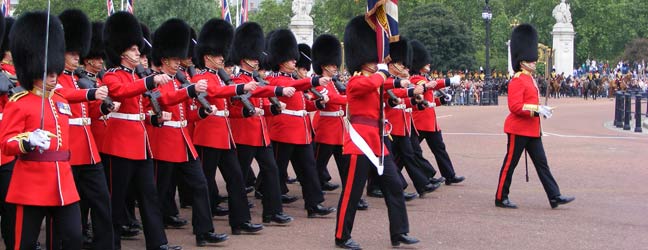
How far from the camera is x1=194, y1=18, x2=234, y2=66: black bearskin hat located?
28.7 ft

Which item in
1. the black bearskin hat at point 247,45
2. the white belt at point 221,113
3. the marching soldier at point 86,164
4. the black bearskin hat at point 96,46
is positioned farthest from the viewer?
the black bearskin hat at point 247,45

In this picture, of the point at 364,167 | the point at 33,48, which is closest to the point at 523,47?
the point at 364,167

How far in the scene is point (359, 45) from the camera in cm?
Result: 798

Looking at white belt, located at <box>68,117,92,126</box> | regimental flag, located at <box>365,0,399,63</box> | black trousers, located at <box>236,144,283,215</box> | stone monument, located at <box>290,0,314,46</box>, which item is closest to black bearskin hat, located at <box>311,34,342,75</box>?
black trousers, located at <box>236,144,283,215</box>

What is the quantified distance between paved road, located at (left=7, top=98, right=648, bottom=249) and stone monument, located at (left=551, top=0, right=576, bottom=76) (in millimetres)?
37651

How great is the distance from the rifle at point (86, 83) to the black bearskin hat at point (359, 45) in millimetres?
1880

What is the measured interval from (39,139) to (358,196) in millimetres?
2869

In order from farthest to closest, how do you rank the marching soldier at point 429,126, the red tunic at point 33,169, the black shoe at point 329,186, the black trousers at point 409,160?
the marching soldier at point 429,126 → the black shoe at point 329,186 → the black trousers at point 409,160 → the red tunic at point 33,169

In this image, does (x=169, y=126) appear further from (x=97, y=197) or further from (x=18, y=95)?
(x=18, y=95)

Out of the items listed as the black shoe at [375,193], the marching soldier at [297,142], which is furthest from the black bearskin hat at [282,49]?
the black shoe at [375,193]

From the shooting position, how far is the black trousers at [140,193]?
7.41 m

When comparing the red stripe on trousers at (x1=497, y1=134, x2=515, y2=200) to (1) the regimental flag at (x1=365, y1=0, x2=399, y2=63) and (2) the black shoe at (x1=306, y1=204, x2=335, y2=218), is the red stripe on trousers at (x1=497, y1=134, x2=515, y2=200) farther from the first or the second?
(1) the regimental flag at (x1=365, y1=0, x2=399, y2=63)

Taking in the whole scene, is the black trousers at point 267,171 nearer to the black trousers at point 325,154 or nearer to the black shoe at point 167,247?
the black shoe at point 167,247

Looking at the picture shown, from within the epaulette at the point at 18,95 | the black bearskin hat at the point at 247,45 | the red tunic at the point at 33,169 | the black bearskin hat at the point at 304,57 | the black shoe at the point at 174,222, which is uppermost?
the black bearskin hat at the point at 247,45
